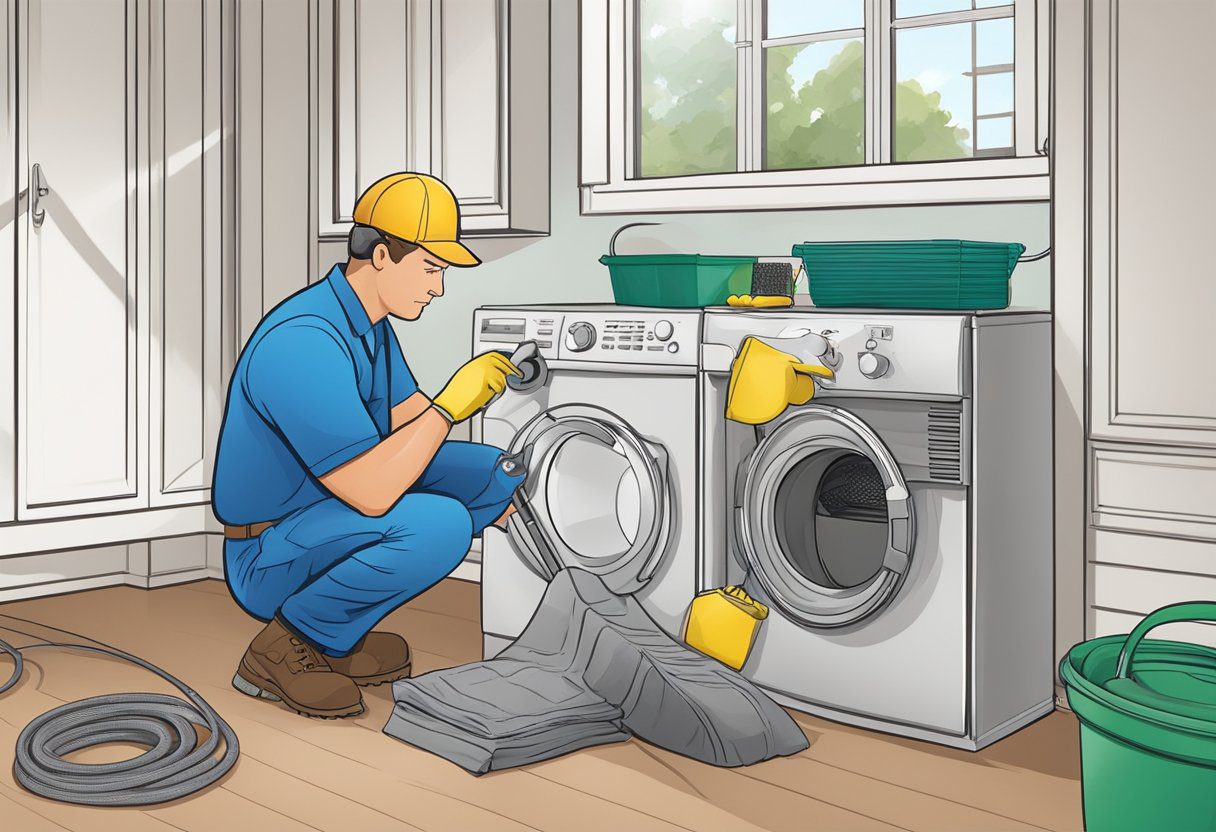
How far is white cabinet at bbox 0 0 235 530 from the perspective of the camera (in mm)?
3248

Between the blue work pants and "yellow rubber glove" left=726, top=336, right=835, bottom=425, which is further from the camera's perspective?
the blue work pants

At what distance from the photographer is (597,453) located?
9.16 ft

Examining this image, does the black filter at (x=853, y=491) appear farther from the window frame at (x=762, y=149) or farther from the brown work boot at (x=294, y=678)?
the brown work boot at (x=294, y=678)

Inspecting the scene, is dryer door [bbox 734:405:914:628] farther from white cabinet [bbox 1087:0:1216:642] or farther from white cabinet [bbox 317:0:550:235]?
white cabinet [bbox 317:0:550:235]

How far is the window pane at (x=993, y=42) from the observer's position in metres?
2.75

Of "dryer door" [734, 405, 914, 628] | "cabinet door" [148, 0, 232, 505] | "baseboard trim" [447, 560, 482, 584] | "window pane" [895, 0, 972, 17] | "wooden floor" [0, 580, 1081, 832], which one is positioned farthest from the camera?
"baseboard trim" [447, 560, 482, 584]

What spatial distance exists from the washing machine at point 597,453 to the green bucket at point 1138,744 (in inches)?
37.9

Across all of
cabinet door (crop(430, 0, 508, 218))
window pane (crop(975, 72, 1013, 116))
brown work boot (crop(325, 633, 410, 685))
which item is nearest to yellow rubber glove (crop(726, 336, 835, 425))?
window pane (crop(975, 72, 1013, 116))

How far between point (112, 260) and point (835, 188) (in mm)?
2051

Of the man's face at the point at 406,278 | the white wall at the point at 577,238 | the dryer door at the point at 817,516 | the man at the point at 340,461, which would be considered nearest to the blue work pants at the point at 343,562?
the man at the point at 340,461

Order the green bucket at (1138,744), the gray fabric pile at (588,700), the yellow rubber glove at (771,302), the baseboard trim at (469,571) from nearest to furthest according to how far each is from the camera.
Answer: the green bucket at (1138,744) → the gray fabric pile at (588,700) → the yellow rubber glove at (771,302) → the baseboard trim at (469,571)

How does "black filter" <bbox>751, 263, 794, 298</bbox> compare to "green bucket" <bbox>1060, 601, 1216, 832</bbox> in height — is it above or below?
above

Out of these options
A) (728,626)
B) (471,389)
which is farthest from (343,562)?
(728,626)

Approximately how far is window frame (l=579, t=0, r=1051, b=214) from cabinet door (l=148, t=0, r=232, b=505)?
116cm
